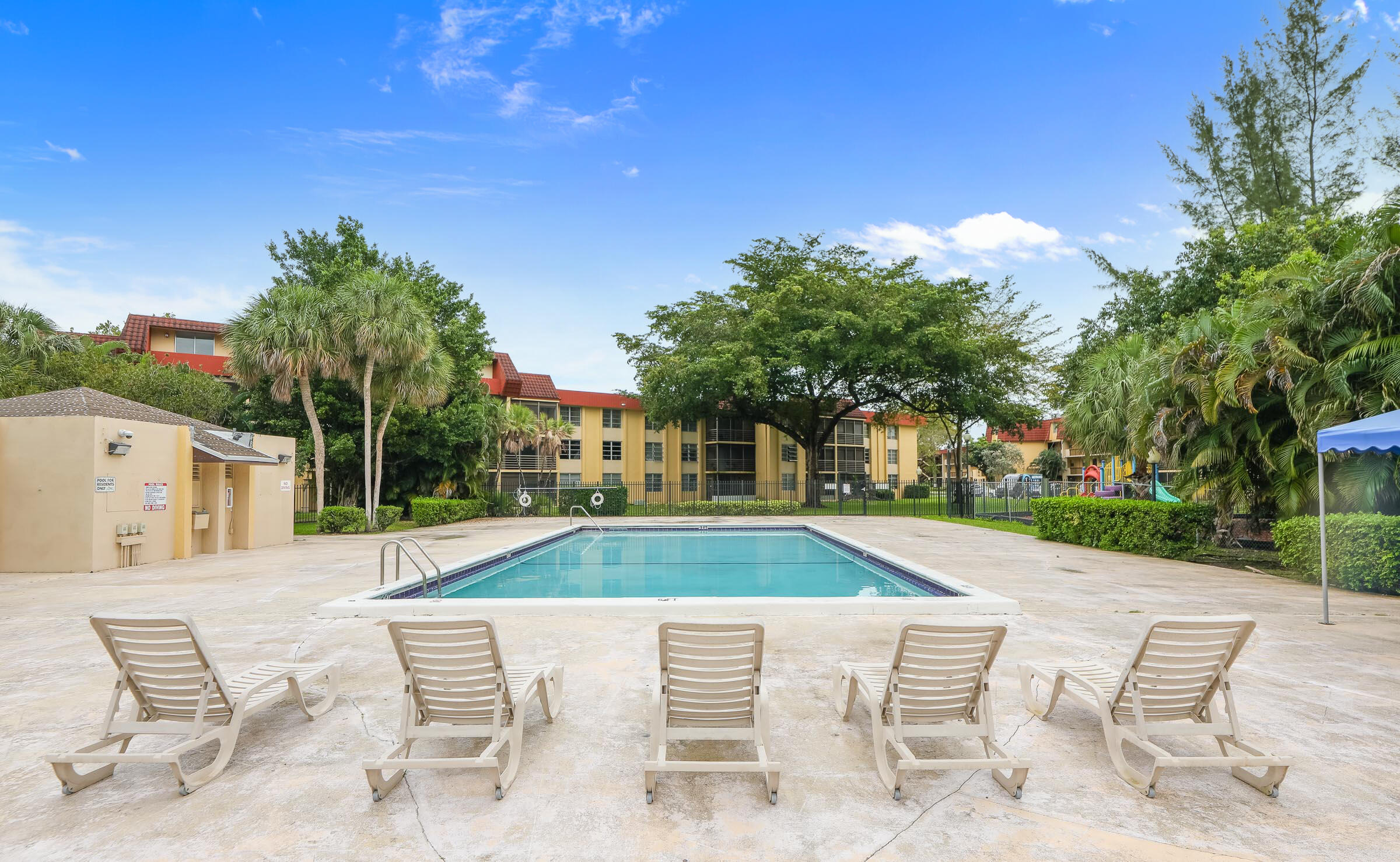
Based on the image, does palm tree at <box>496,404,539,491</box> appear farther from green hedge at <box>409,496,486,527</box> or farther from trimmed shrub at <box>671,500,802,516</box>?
trimmed shrub at <box>671,500,802,516</box>

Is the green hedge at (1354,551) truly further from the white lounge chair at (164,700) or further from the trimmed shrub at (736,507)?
the trimmed shrub at (736,507)

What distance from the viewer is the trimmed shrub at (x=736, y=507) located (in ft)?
95.8

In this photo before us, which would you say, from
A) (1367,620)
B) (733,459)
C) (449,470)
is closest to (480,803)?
(1367,620)

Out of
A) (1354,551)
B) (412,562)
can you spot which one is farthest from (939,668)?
(1354,551)

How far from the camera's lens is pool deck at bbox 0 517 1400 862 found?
3.09 meters

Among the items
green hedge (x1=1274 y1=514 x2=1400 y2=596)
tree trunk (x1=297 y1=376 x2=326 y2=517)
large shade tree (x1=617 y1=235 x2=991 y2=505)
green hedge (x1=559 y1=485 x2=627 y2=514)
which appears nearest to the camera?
green hedge (x1=1274 y1=514 x2=1400 y2=596)

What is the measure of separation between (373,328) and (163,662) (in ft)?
63.4

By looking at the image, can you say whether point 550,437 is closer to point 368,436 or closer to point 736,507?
point 736,507

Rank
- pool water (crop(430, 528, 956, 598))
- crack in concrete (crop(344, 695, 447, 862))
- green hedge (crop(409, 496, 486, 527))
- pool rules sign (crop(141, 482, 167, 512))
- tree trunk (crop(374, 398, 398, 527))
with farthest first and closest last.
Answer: green hedge (crop(409, 496, 486, 527)) < tree trunk (crop(374, 398, 398, 527)) < pool rules sign (crop(141, 482, 167, 512)) < pool water (crop(430, 528, 956, 598)) < crack in concrete (crop(344, 695, 447, 862))

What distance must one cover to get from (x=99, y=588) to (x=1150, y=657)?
1361cm

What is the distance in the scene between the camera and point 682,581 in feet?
40.0

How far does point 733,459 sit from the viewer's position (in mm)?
48344

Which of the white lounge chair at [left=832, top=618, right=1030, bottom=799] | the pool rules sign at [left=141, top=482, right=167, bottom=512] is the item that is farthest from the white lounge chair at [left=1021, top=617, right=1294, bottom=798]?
the pool rules sign at [left=141, top=482, right=167, bottom=512]

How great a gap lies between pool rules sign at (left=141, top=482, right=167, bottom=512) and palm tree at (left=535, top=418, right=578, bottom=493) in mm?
25170
